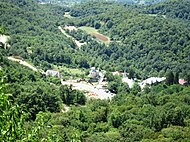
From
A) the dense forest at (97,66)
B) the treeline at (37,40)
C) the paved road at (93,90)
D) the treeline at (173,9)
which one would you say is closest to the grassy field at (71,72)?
the dense forest at (97,66)

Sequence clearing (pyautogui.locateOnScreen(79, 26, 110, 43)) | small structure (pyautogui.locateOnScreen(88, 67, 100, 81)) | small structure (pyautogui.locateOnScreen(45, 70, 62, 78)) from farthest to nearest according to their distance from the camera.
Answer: clearing (pyautogui.locateOnScreen(79, 26, 110, 43)) < small structure (pyautogui.locateOnScreen(88, 67, 100, 81)) < small structure (pyautogui.locateOnScreen(45, 70, 62, 78))

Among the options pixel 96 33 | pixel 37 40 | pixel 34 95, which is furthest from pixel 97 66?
pixel 34 95

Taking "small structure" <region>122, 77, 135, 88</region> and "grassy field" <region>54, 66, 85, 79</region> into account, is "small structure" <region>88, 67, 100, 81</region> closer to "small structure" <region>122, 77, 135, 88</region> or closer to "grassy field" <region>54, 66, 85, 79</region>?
"grassy field" <region>54, 66, 85, 79</region>

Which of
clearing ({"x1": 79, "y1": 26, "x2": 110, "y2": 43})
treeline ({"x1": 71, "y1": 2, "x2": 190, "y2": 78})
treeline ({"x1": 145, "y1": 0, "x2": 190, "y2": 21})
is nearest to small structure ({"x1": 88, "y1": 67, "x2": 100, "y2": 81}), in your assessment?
treeline ({"x1": 71, "y1": 2, "x2": 190, "y2": 78})

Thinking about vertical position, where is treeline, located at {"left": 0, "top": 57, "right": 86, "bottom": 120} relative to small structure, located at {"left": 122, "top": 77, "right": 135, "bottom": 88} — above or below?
above

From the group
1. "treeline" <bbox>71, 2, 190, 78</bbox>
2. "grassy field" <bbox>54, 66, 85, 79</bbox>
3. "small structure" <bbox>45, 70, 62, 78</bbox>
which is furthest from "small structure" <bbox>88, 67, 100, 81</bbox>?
"small structure" <bbox>45, 70, 62, 78</bbox>

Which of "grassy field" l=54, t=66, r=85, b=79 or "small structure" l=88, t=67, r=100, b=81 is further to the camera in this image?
"grassy field" l=54, t=66, r=85, b=79

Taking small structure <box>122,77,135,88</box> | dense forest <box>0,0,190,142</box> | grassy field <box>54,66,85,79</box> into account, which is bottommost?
grassy field <box>54,66,85,79</box>

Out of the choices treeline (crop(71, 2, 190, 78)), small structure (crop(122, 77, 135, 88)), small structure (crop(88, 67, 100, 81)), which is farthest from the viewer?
treeline (crop(71, 2, 190, 78))

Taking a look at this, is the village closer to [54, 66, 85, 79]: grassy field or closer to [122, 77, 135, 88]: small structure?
[122, 77, 135, 88]: small structure
